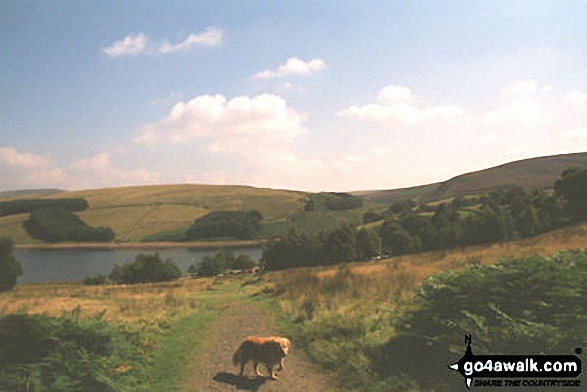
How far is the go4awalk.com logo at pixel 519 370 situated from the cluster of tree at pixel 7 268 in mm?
74498

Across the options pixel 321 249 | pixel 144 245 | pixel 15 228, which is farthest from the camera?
pixel 15 228

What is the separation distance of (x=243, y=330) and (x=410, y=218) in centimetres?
6995

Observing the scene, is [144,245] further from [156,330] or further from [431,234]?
[156,330]

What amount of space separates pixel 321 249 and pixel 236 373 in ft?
215

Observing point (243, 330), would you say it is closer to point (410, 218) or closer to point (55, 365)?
point (55, 365)

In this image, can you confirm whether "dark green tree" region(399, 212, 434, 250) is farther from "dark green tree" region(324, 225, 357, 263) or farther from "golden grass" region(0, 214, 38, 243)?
"golden grass" region(0, 214, 38, 243)

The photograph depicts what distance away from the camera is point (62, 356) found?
29.0ft

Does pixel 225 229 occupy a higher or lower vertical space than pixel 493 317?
lower

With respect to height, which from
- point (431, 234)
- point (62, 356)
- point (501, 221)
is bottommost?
point (431, 234)

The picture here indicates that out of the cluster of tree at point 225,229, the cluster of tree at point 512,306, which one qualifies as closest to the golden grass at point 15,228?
the cluster of tree at point 225,229

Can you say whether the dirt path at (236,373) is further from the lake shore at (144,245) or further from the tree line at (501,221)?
the lake shore at (144,245)

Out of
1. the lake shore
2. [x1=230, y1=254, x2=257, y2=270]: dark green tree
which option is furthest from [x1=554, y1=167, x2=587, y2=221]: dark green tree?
the lake shore

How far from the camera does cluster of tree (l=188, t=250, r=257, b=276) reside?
80.9 m

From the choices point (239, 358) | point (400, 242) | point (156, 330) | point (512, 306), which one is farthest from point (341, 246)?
point (512, 306)
